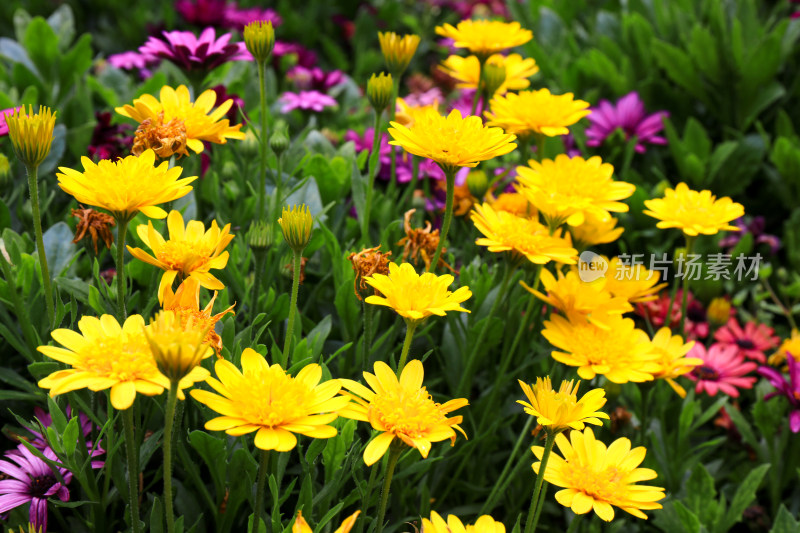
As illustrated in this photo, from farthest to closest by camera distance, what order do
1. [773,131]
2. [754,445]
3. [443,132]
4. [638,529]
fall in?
[773,131], [754,445], [638,529], [443,132]

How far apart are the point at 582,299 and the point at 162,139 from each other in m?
0.61

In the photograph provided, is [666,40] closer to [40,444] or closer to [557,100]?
[557,100]

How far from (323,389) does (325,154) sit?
0.92 meters

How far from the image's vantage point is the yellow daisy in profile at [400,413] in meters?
0.76

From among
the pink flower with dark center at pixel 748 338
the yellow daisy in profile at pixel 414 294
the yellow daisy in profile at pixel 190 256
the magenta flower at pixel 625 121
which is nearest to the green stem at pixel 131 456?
the yellow daisy in profile at pixel 190 256

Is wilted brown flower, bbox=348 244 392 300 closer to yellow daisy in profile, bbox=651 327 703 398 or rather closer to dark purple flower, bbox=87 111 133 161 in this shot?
yellow daisy in profile, bbox=651 327 703 398

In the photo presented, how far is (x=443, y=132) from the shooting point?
0.95 m

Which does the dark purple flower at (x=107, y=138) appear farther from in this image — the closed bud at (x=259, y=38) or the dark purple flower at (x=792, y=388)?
the dark purple flower at (x=792, y=388)

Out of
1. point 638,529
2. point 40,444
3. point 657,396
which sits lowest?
point 638,529

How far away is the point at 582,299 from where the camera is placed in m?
1.08

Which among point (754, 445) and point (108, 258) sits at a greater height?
point (108, 258)

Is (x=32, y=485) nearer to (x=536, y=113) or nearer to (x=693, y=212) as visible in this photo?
(x=536, y=113)

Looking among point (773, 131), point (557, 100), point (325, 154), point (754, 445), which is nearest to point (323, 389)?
point (557, 100)

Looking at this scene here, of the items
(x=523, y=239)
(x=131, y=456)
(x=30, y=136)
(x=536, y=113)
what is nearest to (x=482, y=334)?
(x=523, y=239)
